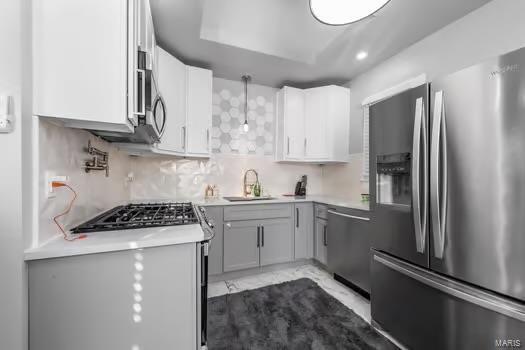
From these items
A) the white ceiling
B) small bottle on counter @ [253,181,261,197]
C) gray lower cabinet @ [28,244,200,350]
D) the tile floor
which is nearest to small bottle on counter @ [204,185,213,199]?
small bottle on counter @ [253,181,261,197]

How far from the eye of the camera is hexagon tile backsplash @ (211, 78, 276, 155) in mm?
2865

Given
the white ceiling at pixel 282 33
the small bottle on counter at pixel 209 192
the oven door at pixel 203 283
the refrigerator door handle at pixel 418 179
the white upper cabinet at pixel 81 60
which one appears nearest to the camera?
the white upper cabinet at pixel 81 60

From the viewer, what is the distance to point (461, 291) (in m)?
1.10

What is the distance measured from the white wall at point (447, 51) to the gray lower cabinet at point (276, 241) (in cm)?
101

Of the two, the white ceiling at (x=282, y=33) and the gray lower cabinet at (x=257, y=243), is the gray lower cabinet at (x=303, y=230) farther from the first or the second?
the white ceiling at (x=282, y=33)

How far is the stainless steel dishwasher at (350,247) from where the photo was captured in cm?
196

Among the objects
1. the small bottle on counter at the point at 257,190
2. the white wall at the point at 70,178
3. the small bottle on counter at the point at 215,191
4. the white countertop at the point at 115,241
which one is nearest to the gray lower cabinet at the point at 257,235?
the small bottle on counter at the point at 257,190

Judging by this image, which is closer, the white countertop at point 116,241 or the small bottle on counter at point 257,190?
the white countertop at point 116,241

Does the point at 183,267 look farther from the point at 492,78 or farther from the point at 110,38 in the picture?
the point at 492,78

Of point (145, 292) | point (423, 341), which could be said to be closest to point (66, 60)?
point (145, 292)

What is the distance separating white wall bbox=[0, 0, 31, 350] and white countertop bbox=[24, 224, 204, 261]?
6 centimetres

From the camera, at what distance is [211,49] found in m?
2.17

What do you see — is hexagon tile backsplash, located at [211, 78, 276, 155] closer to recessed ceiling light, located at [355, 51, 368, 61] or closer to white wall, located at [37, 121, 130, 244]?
recessed ceiling light, located at [355, 51, 368, 61]

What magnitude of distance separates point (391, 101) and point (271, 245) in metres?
1.90
